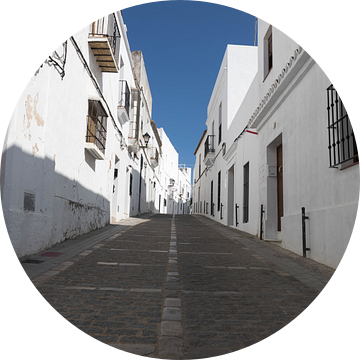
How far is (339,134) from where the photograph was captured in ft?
16.4

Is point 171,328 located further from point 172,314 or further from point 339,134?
point 339,134

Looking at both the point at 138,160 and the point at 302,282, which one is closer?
the point at 302,282

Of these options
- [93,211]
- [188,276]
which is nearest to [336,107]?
[188,276]

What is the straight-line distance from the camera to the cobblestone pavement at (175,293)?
2.54m

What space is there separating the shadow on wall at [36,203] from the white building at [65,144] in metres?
0.01

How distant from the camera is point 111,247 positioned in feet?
22.2

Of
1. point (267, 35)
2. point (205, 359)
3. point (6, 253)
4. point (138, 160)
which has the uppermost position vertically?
point (267, 35)

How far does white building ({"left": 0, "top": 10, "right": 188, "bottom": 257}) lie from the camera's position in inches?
197

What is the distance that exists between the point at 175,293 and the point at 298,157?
4.08 m

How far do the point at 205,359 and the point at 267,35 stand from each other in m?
9.43

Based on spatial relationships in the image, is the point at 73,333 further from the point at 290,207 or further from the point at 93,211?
the point at 93,211

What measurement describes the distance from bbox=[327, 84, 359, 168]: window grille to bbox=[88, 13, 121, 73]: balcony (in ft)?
18.1

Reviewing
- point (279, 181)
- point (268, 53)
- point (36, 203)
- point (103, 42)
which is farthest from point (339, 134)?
point (103, 42)

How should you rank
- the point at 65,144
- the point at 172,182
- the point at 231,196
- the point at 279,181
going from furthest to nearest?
the point at 172,182 < the point at 231,196 < the point at 279,181 < the point at 65,144
